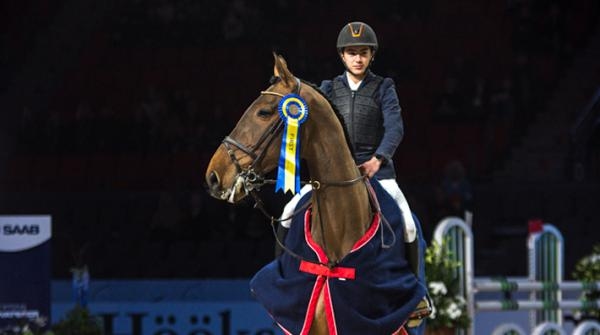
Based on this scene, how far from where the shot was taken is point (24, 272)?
7.81 m

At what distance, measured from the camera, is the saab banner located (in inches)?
306

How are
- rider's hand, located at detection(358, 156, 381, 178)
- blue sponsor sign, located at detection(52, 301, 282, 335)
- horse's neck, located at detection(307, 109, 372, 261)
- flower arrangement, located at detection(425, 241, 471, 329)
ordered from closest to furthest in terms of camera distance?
horse's neck, located at detection(307, 109, 372, 261) → rider's hand, located at detection(358, 156, 381, 178) → flower arrangement, located at detection(425, 241, 471, 329) → blue sponsor sign, located at detection(52, 301, 282, 335)

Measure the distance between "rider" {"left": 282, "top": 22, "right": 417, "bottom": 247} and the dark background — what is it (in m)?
5.49

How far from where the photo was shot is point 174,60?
46.5ft

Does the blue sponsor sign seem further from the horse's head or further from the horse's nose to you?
the horse's nose

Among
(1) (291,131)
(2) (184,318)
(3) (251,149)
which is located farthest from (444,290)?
(3) (251,149)

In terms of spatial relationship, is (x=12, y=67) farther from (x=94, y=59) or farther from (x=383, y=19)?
(x=383, y=19)

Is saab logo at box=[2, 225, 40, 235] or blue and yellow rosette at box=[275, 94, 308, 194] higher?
blue and yellow rosette at box=[275, 94, 308, 194]

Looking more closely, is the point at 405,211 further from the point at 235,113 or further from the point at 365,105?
the point at 235,113

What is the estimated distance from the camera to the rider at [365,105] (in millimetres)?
5500

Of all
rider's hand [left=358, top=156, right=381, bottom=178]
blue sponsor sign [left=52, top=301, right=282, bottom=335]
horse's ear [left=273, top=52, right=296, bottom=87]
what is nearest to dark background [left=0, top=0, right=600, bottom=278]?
blue sponsor sign [left=52, top=301, right=282, bottom=335]

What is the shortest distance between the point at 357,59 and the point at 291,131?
2.55 ft

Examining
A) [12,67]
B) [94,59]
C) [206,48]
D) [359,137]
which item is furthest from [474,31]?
[359,137]

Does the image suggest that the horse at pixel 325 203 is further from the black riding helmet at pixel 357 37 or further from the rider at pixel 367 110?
the black riding helmet at pixel 357 37
